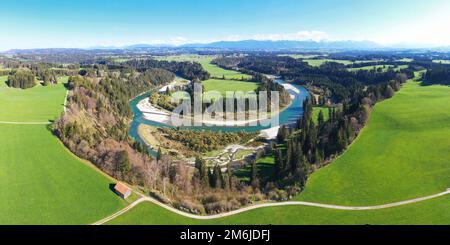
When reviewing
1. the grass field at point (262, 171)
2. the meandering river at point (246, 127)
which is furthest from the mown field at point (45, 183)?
the grass field at point (262, 171)

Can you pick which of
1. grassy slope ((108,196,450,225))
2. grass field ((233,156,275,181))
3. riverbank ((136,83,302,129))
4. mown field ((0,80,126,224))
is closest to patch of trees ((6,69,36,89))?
riverbank ((136,83,302,129))

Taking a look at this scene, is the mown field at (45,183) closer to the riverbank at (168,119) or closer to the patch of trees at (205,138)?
the patch of trees at (205,138)

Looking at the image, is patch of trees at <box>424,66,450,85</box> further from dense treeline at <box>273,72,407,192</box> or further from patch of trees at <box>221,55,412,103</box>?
dense treeline at <box>273,72,407,192</box>

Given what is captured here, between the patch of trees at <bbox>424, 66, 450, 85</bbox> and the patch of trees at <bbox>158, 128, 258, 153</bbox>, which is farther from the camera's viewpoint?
the patch of trees at <bbox>424, 66, 450, 85</bbox>

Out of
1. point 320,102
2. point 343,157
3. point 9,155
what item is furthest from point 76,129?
point 320,102

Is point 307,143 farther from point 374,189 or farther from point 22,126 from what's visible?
point 22,126
